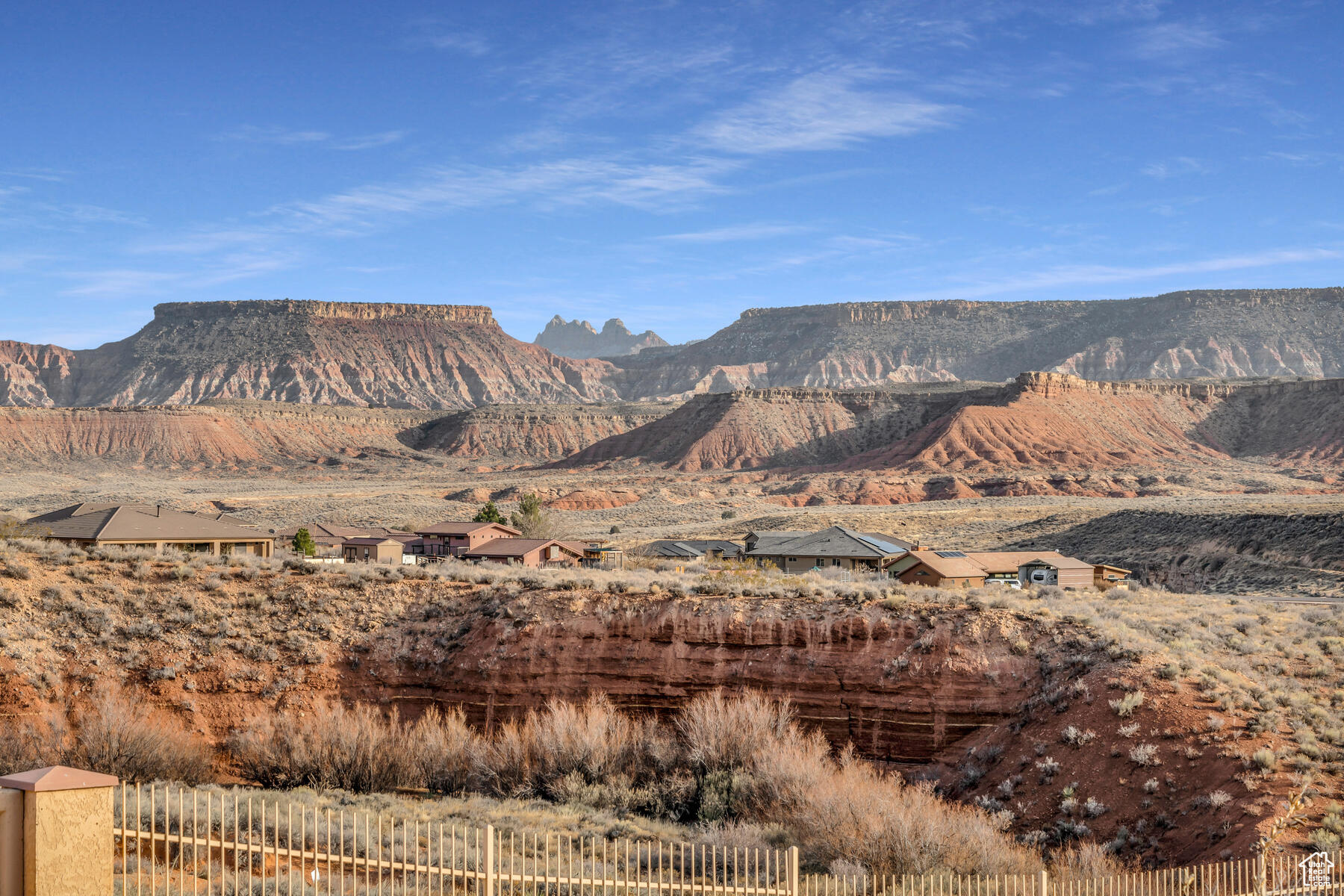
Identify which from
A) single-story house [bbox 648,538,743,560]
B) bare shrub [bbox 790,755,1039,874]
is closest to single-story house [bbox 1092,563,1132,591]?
single-story house [bbox 648,538,743,560]

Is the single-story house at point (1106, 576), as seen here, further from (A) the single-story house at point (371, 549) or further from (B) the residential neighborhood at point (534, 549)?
(A) the single-story house at point (371, 549)

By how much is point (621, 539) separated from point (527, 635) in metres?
43.9

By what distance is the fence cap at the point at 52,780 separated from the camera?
29.8 ft

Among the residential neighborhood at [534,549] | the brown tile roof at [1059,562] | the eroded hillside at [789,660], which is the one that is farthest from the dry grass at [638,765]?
the brown tile roof at [1059,562]

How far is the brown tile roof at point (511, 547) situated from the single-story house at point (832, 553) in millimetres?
8038

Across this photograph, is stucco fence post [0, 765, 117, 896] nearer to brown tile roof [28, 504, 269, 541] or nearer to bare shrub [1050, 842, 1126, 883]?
bare shrub [1050, 842, 1126, 883]

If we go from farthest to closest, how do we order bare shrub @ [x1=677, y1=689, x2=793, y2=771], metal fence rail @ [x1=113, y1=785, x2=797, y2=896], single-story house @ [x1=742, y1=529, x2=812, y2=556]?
1. single-story house @ [x1=742, y1=529, x2=812, y2=556]
2. bare shrub @ [x1=677, y1=689, x2=793, y2=771]
3. metal fence rail @ [x1=113, y1=785, x2=797, y2=896]

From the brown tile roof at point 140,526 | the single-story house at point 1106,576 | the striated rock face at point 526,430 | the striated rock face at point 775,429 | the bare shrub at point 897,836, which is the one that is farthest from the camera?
the striated rock face at point 526,430

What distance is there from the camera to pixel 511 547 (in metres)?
48.3

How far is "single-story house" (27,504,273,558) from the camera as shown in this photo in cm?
3469

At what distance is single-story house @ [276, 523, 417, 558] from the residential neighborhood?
4.2 inches

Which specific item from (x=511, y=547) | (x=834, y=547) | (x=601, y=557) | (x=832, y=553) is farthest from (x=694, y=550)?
(x=832, y=553)

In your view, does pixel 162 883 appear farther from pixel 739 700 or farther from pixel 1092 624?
pixel 1092 624

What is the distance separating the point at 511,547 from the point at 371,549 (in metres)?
7.57
